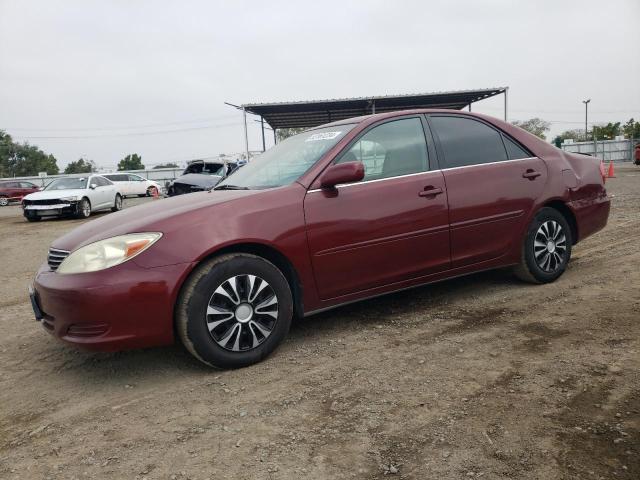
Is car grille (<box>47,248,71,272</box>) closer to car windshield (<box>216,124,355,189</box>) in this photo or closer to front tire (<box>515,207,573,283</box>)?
car windshield (<box>216,124,355,189</box>)

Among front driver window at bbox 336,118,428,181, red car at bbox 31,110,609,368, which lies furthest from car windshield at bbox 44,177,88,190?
front driver window at bbox 336,118,428,181

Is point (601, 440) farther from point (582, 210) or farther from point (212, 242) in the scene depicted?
point (582, 210)

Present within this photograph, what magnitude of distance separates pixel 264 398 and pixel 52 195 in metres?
14.2

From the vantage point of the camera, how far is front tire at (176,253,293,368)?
2.90 metres

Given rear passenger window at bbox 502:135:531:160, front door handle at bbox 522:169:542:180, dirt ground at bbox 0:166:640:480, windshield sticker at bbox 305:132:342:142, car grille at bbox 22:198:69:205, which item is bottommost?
dirt ground at bbox 0:166:640:480

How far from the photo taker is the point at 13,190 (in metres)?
26.6

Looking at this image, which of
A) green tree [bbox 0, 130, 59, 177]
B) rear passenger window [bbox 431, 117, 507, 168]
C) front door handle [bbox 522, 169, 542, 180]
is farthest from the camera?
green tree [bbox 0, 130, 59, 177]

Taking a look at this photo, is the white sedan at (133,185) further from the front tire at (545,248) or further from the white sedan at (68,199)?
the front tire at (545,248)

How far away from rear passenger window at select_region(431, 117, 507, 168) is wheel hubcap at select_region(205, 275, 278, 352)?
1777 millimetres

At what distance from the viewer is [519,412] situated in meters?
2.32

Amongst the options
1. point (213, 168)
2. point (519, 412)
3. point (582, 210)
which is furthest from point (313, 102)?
point (519, 412)

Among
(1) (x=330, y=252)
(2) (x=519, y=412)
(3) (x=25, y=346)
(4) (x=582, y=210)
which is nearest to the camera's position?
(2) (x=519, y=412)

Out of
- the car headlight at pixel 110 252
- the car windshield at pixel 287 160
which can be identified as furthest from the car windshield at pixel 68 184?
the car headlight at pixel 110 252

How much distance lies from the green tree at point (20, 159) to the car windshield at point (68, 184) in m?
59.2
